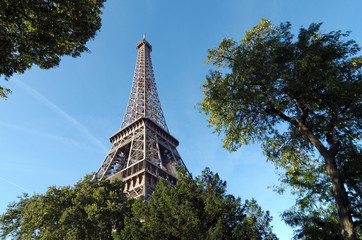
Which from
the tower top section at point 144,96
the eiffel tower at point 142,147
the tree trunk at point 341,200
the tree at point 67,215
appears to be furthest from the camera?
the tower top section at point 144,96

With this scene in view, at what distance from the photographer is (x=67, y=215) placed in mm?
17188

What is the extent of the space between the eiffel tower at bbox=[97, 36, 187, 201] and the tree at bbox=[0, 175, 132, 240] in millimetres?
8472

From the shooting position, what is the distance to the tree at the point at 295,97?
856 centimetres

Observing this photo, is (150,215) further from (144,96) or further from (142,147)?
(144,96)

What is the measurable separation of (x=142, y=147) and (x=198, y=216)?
29365 mm

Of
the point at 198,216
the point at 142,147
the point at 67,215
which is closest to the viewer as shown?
the point at 198,216

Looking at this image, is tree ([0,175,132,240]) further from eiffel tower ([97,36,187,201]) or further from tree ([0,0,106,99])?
tree ([0,0,106,99])

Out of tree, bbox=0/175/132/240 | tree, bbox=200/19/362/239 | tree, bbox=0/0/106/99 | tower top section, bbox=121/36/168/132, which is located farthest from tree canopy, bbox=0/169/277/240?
tower top section, bbox=121/36/168/132

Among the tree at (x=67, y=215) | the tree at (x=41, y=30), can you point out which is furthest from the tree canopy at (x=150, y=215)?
the tree at (x=41, y=30)

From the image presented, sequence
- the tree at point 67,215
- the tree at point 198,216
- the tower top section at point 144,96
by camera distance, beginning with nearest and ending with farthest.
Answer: the tree at point 198,216 → the tree at point 67,215 → the tower top section at point 144,96

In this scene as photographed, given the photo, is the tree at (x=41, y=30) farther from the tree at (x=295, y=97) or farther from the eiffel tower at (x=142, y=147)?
the eiffel tower at (x=142, y=147)

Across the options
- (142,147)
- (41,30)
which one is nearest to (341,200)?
(41,30)

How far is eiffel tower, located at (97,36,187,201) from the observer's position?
106 feet

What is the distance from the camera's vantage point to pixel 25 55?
820 centimetres
